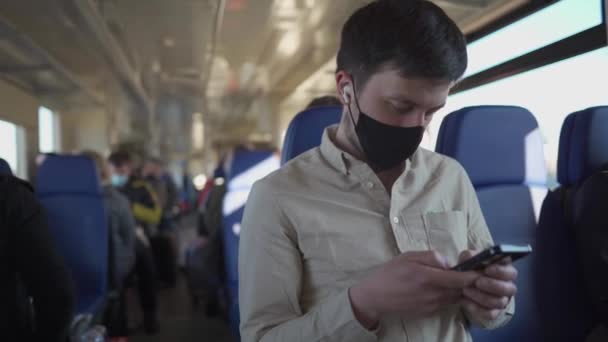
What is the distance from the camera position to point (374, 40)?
1.07m

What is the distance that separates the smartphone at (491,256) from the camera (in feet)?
2.79

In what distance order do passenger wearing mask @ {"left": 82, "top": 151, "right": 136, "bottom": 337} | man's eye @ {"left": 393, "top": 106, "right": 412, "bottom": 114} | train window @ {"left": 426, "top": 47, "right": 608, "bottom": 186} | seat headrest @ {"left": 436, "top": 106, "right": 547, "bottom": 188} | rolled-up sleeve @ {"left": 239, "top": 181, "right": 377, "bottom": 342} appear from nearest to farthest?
rolled-up sleeve @ {"left": 239, "top": 181, "right": 377, "bottom": 342}
man's eye @ {"left": 393, "top": 106, "right": 412, "bottom": 114}
seat headrest @ {"left": 436, "top": 106, "right": 547, "bottom": 188}
train window @ {"left": 426, "top": 47, "right": 608, "bottom": 186}
passenger wearing mask @ {"left": 82, "top": 151, "right": 136, "bottom": 337}

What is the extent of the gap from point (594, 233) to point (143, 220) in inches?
163

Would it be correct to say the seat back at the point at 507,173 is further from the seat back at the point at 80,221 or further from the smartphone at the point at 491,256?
the seat back at the point at 80,221

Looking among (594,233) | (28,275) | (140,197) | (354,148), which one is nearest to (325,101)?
(354,148)

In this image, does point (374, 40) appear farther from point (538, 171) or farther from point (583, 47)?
point (583, 47)

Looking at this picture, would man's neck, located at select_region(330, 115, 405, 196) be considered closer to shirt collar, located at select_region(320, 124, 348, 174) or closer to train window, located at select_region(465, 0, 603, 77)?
shirt collar, located at select_region(320, 124, 348, 174)

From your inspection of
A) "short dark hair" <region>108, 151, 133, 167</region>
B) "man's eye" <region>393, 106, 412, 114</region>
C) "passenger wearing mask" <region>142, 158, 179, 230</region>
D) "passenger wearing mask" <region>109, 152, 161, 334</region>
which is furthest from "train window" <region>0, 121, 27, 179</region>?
"passenger wearing mask" <region>142, 158, 179, 230</region>

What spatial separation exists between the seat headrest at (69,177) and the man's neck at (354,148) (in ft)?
7.62

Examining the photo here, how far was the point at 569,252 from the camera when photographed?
1876mm

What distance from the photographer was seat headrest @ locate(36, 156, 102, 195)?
3037 mm

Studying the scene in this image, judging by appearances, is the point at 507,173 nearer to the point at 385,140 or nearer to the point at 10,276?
the point at 385,140

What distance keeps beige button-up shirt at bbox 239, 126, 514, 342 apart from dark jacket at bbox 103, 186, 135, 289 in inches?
105

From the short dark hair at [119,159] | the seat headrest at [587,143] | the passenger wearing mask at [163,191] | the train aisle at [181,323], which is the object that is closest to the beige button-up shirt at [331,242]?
the seat headrest at [587,143]
